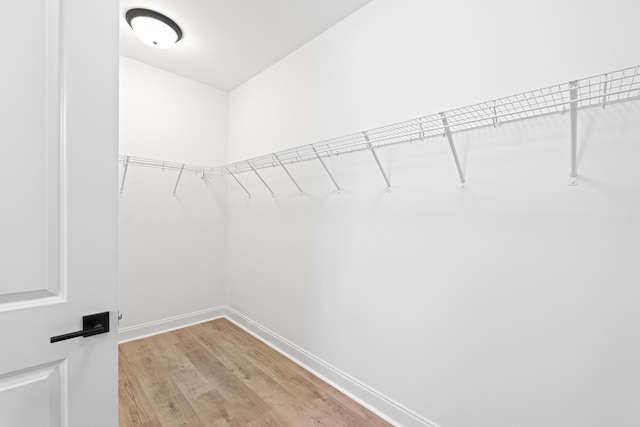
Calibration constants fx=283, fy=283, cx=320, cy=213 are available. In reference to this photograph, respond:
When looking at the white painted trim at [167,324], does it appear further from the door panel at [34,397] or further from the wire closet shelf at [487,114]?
the door panel at [34,397]

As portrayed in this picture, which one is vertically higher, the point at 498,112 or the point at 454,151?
the point at 498,112

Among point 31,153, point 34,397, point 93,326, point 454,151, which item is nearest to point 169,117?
point 31,153

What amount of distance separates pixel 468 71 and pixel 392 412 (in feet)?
6.38

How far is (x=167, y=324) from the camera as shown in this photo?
113 inches

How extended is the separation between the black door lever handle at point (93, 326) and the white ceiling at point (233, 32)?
6.70 ft

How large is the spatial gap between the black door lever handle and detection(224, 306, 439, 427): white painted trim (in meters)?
1.52

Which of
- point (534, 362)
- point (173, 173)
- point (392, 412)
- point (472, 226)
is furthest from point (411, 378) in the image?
point (173, 173)

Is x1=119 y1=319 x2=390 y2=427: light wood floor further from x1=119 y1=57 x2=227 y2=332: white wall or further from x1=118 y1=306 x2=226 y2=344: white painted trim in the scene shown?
x1=119 y1=57 x2=227 y2=332: white wall

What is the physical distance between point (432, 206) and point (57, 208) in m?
1.61

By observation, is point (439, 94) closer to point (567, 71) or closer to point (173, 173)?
point (567, 71)

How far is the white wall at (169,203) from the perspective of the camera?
268 centimetres

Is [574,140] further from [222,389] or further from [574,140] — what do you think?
[222,389]

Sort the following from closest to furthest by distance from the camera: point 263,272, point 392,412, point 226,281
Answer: point 392,412 → point 263,272 → point 226,281

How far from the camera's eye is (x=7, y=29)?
86cm
